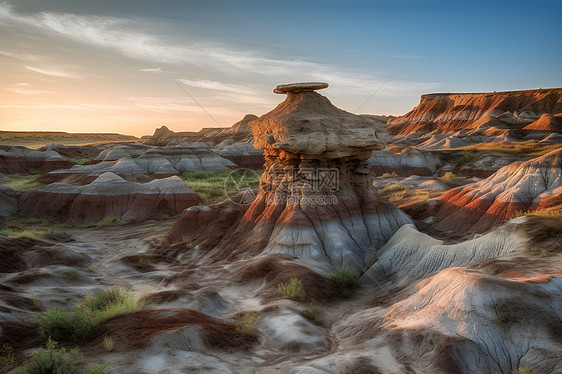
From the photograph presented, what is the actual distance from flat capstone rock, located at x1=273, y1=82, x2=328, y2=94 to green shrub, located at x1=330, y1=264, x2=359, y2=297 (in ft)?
33.2

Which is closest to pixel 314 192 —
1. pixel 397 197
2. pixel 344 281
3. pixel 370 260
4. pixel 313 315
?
pixel 370 260

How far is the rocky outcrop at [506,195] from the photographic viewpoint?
18.8 m

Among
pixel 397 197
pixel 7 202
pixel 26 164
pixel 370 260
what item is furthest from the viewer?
pixel 26 164

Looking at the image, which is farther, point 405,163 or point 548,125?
point 548,125

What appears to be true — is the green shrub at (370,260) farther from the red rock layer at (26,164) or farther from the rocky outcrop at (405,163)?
the red rock layer at (26,164)

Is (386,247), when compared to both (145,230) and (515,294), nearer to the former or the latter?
(515,294)

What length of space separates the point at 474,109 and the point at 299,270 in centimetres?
11593

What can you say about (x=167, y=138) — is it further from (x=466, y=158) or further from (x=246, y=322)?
(x=246, y=322)

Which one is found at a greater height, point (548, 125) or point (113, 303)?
point (548, 125)

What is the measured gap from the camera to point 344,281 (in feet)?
52.6

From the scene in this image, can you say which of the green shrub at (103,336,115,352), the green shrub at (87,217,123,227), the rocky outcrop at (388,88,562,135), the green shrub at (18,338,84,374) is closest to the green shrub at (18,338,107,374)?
the green shrub at (18,338,84,374)

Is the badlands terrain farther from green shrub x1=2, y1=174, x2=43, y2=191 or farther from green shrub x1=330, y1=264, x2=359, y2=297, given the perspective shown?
green shrub x1=2, y1=174, x2=43, y2=191

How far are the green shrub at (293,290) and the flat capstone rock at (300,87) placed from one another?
11.2 m

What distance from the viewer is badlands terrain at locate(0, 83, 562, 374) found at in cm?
884
